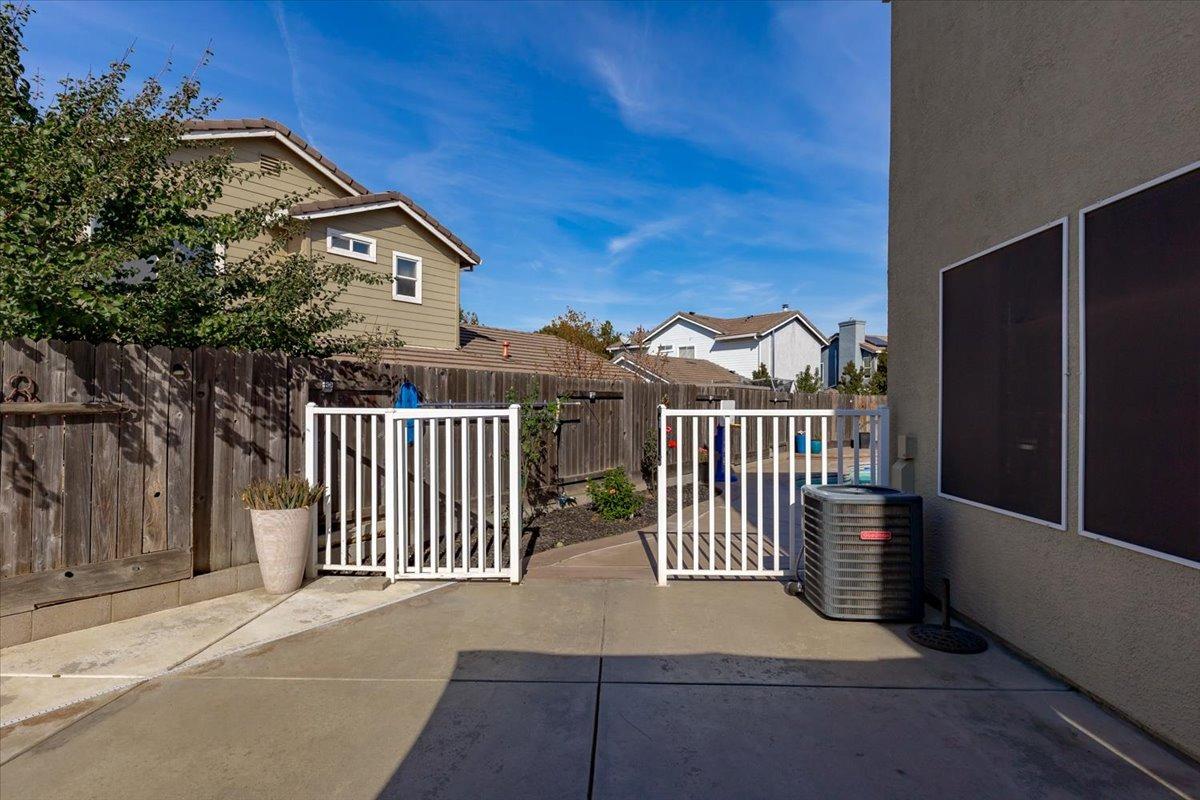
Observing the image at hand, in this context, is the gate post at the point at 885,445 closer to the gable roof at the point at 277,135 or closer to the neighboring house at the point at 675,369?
the gable roof at the point at 277,135

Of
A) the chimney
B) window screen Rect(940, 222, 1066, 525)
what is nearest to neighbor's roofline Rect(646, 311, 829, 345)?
the chimney

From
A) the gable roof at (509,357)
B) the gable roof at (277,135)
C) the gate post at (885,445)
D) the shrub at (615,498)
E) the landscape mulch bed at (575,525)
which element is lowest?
the landscape mulch bed at (575,525)

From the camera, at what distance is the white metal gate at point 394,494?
4.86m

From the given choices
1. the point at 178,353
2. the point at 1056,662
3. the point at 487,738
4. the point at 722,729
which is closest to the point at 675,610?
the point at 722,729

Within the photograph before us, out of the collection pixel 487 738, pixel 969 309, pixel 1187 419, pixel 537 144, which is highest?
pixel 537 144

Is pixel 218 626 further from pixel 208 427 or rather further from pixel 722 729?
pixel 722 729

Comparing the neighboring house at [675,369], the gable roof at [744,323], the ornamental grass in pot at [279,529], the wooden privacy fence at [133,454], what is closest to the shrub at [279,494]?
the ornamental grass in pot at [279,529]

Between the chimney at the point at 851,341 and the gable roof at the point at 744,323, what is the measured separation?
8.09 feet

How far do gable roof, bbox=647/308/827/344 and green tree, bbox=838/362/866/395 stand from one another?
15.2 feet

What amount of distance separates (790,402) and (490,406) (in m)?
11.7

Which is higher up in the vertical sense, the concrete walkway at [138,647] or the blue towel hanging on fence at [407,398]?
the blue towel hanging on fence at [407,398]

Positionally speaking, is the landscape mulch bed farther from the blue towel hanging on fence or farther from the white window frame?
the white window frame

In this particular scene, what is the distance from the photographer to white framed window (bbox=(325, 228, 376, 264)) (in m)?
10.5

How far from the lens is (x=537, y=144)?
1292 cm
